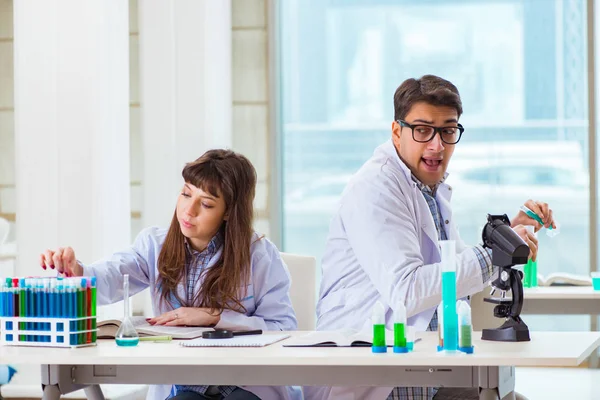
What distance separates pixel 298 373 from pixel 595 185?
4.38 meters

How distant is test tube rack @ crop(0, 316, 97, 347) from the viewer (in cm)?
215

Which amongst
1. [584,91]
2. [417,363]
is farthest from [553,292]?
[584,91]

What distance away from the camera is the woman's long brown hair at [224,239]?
2557 millimetres

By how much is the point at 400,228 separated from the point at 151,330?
0.71m

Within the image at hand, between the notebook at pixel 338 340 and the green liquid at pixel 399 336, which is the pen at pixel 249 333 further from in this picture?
the green liquid at pixel 399 336

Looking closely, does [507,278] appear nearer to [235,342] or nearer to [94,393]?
[235,342]

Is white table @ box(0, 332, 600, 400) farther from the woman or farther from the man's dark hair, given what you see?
the man's dark hair

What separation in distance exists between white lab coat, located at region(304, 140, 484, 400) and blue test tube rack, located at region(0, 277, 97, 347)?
26.4 inches

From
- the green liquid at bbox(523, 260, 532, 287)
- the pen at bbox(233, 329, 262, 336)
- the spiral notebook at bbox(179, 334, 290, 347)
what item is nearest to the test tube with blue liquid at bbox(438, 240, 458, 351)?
the spiral notebook at bbox(179, 334, 290, 347)

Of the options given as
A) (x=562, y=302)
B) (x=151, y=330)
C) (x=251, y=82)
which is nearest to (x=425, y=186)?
(x=151, y=330)

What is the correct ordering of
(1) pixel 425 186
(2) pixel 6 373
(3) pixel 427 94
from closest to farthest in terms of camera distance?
(3) pixel 427 94
(1) pixel 425 186
(2) pixel 6 373

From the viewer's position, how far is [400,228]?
8.13 feet

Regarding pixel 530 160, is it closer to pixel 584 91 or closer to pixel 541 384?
pixel 584 91

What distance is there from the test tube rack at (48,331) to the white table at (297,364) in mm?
37
